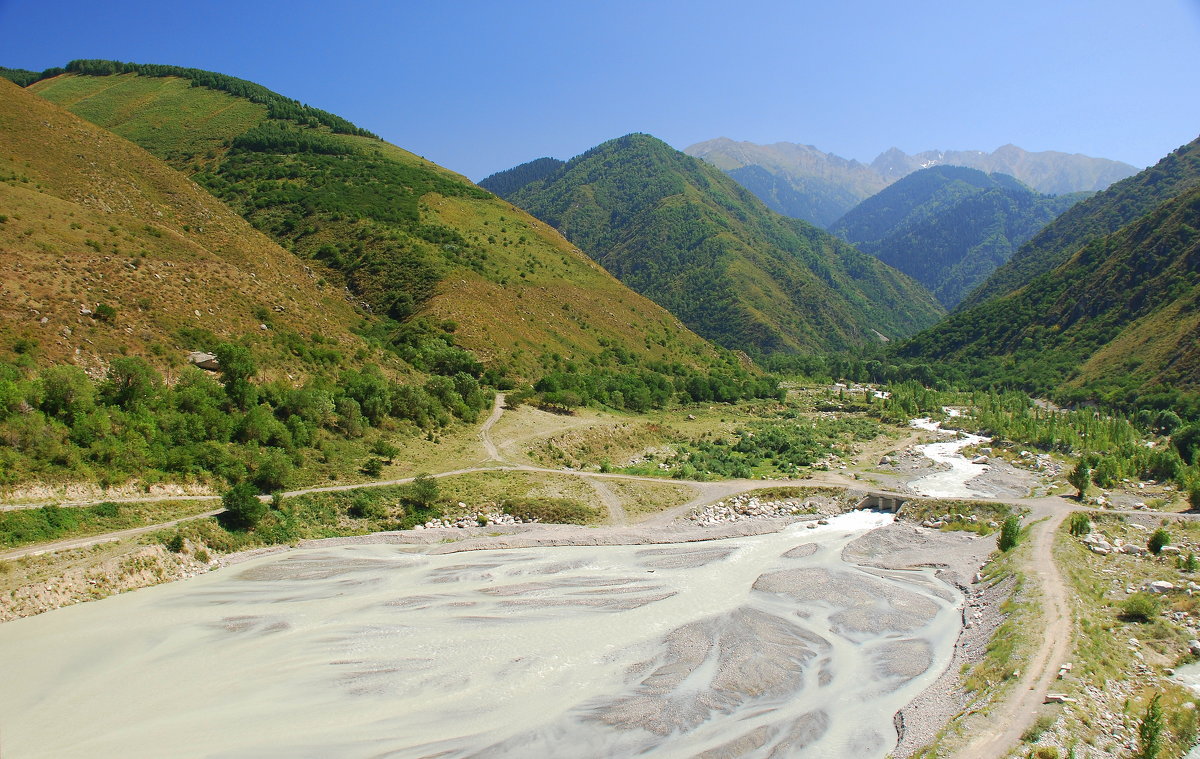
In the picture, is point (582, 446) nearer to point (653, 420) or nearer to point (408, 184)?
point (653, 420)

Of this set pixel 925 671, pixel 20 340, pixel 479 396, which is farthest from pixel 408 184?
pixel 925 671

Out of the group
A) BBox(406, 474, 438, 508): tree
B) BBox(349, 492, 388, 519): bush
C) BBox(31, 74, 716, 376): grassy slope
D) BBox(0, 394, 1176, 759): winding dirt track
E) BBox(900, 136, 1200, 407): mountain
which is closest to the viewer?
BBox(0, 394, 1176, 759): winding dirt track

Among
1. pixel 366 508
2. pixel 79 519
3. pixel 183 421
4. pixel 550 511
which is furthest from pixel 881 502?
pixel 79 519

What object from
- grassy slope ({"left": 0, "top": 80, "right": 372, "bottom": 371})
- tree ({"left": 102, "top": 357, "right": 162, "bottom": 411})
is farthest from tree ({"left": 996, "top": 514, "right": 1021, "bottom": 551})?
tree ({"left": 102, "top": 357, "right": 162, "bottom": 411})

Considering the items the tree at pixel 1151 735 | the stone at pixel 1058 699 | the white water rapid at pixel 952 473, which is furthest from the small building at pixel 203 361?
the white water rapid at pixel 952 473

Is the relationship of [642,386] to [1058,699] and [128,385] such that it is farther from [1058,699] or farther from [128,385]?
[1058,699]

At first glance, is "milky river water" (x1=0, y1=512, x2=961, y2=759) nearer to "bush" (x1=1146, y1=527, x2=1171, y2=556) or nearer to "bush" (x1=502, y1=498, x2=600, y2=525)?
"bush" (x1=502, y1=498, x2=600, y2=525)

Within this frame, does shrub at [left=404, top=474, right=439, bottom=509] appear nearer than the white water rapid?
Yes
